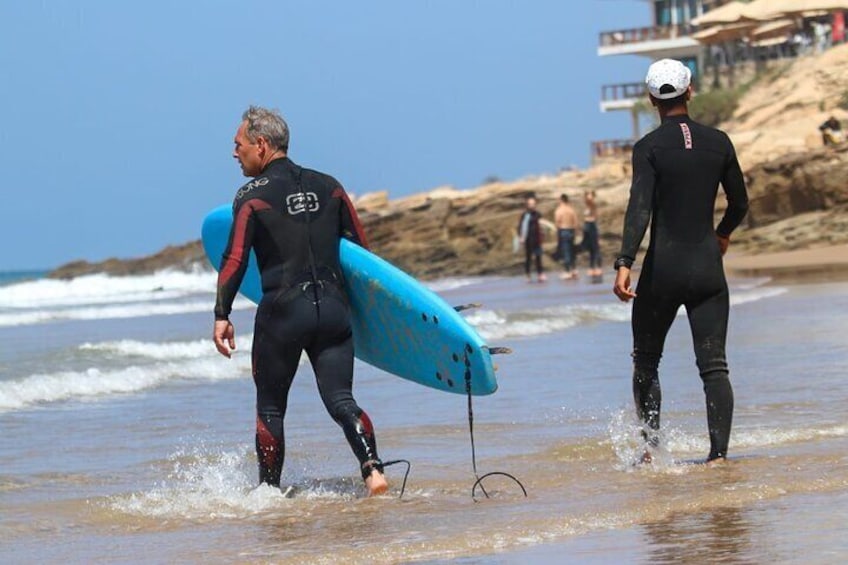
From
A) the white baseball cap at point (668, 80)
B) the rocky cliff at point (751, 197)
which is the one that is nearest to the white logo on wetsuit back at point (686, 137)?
the white baseball cap at point (668, 80)

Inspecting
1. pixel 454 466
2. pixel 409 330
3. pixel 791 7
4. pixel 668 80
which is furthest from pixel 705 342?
pixel 791 7

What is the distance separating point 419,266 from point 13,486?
32.6m

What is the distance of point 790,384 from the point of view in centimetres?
962

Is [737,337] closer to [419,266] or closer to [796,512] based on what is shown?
[796,512]

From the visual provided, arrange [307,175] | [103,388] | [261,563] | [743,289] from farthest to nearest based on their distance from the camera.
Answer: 1. [743,289]
2. [103,388]
3. [307,175]
4. [261,563]

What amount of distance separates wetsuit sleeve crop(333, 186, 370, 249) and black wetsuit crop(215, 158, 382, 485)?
3cm

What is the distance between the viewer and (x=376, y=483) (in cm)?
639

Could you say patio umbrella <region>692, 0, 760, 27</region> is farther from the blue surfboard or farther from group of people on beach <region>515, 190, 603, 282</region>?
the blue surfboard

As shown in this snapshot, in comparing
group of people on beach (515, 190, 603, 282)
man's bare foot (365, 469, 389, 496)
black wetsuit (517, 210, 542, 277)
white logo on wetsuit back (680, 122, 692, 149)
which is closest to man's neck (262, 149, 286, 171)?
man's bare foot (365, 469, 389, 496)

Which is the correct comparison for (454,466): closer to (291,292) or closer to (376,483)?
(376,483)

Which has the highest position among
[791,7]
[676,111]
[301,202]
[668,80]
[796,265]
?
[791,7]

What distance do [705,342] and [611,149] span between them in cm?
5076

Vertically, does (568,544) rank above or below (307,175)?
below

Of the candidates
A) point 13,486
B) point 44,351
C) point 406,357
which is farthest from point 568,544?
point 44,351
